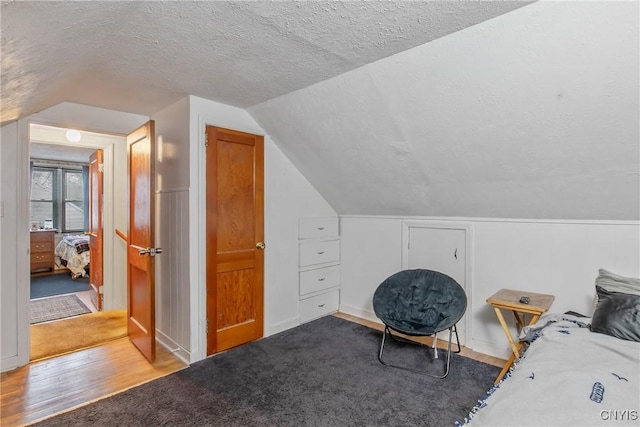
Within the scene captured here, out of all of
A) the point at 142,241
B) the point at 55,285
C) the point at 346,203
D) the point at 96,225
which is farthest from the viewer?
the point at 55,285

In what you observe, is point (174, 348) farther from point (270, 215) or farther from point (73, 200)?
point (73, 200)

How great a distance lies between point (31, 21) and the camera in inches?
39.4

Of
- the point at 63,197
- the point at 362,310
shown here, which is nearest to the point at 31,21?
the point at 362,310

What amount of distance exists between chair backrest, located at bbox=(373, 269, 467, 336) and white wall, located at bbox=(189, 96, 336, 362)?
100 centimetres

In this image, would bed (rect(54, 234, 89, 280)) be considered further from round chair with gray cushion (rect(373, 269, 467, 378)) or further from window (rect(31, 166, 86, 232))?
round chair with gray cushion (rect(373, 269, 467, 378))

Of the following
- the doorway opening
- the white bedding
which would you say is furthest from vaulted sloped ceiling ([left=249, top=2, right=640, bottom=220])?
the doorway opening

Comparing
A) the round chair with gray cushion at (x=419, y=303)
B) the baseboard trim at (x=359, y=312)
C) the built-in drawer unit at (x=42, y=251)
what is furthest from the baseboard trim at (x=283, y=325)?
the built-in drawer unit at (x=42, y=251)

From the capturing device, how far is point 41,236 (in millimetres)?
6172

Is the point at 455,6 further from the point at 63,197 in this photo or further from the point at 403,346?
the point at 63,197

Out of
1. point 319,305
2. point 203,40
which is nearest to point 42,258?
point 319,305

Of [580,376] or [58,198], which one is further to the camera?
[58,198]

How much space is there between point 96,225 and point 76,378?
8.34 feet

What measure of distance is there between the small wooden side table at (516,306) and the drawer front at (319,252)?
1.80 metres

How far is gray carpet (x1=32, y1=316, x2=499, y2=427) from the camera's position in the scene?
196 cm
